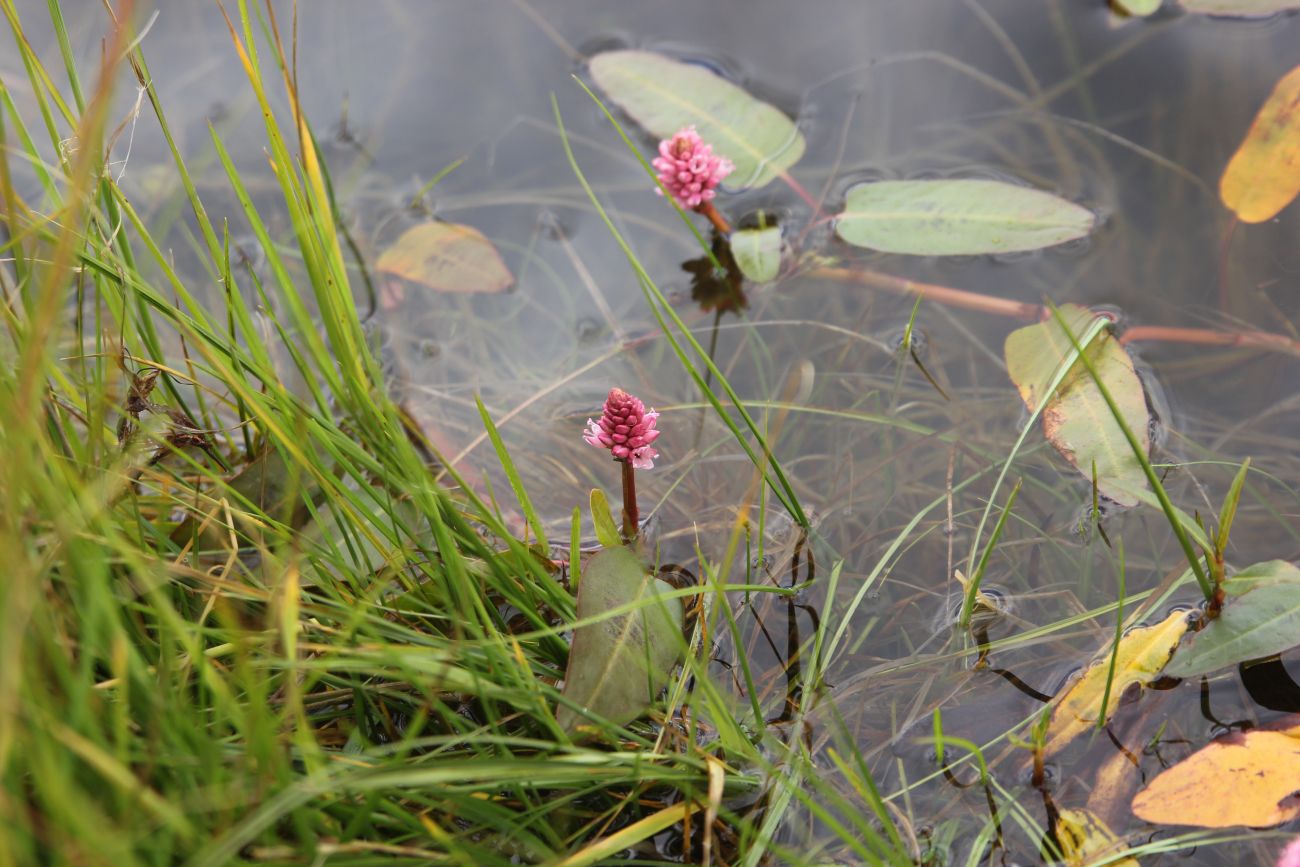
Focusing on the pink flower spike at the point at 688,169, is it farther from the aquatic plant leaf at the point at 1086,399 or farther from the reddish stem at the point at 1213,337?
the reddish stem at the point at 1213,337

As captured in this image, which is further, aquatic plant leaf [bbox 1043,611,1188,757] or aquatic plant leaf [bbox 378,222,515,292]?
aquatic plant leaf [bbox 378,222,515,292]

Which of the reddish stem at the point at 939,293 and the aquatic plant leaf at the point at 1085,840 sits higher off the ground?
the reddish stem at the point at 939,293

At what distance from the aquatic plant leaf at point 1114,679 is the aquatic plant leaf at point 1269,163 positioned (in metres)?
0.98

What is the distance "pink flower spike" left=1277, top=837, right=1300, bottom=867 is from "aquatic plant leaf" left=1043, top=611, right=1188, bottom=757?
231 mm

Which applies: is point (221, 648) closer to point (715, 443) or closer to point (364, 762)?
point (364, 762)

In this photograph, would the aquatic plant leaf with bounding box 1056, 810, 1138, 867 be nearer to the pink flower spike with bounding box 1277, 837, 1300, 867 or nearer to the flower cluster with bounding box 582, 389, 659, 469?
the pink flower spike with bounding box 1277, 837, 1300, 867

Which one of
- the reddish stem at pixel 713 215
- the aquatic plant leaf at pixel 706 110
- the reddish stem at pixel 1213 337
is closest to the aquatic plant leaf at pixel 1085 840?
the reddish stem at pixel 1213 337

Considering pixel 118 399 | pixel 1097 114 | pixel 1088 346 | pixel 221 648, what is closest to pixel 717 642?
pixel 221 648

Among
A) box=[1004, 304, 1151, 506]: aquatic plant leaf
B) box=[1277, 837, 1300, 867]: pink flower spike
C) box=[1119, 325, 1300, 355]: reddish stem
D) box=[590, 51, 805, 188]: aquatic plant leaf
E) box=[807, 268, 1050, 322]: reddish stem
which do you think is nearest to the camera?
box=[1277, 837, 1300, 867]: pink flower spike

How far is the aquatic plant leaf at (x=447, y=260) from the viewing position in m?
2.01

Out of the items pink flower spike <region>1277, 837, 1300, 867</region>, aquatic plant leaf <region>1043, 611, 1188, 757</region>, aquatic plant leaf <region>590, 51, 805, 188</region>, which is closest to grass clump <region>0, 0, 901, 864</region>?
aquatic plant leaf <region>1043, 611, 1188, 757</region>

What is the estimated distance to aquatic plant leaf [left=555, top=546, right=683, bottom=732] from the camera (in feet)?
3.89

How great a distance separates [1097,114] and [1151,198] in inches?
10.2

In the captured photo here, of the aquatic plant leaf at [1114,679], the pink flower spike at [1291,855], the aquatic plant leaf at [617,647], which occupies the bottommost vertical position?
the pink flower spike at [1291,855]
